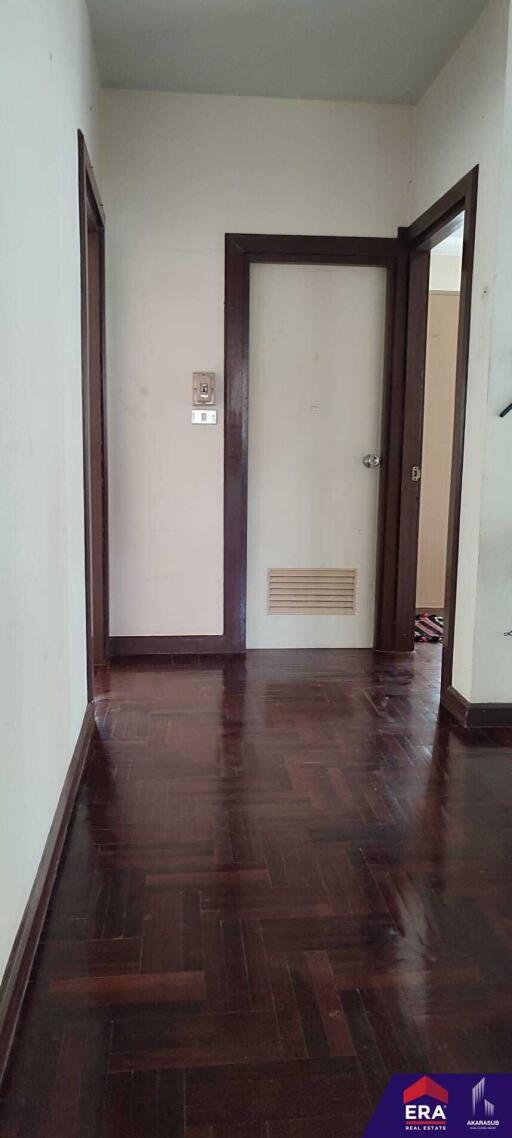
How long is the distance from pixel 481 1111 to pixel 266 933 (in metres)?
0.61

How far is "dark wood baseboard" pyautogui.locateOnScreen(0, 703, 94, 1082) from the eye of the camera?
5.16ft

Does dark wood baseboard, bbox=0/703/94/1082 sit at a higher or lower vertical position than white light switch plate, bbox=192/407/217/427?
lower

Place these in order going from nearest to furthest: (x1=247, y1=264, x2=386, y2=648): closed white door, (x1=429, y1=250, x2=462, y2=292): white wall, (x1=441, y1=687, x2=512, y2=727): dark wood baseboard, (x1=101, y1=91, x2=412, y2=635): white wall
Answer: (x1=441, y1=687, x2=512, y2=727): dark wood baseboard → (x1=101, y1=91, x2=412, y2=635): white wall → (x1=247, y1=264, x2=386, y2=648): closed white door → (x1=429, y1=250, x2=462, y2=292): white wall

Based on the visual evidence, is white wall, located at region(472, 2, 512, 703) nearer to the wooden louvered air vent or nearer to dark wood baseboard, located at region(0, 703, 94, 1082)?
the wooden louvered air vent

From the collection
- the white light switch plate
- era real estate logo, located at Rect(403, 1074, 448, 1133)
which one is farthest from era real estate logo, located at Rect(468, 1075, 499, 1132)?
the white light switch plate

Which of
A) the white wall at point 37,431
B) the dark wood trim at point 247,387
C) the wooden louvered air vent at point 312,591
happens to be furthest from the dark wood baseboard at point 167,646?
the white wall at point 37,431

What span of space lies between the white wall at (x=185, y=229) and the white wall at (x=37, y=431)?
1149 mm

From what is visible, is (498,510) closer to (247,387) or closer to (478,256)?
(478,256)

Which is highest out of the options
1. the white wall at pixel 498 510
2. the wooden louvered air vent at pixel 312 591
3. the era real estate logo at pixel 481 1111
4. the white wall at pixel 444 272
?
the white wall at pixel 444 272

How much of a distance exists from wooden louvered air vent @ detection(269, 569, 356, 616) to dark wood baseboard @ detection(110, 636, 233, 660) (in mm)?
358

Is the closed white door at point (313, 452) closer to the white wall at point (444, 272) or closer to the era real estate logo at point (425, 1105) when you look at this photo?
the white wall at point (444, 272)

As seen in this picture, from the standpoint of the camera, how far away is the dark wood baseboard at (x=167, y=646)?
173 inches

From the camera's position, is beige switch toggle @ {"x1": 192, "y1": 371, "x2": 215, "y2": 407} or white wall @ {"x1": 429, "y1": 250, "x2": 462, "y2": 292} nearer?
beige switch toggle @ {"x1": 192, "y1": 371, "x2": 215, "y2": 407}

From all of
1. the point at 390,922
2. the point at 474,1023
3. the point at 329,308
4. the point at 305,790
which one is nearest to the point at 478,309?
the point at 329,308
